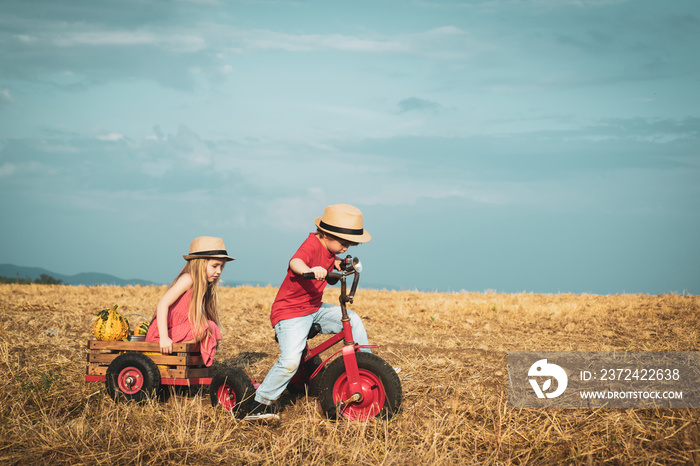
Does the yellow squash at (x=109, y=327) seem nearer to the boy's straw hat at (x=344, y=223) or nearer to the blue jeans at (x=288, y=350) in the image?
the blue jeans at (x=288, y=350)

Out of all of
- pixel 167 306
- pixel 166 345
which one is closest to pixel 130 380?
pixel 166 345

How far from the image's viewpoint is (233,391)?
18.4ft

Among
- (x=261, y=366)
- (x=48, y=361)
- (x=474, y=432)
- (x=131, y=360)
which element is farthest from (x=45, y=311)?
(x=474, y=432)

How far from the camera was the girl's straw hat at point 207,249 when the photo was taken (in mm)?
6066

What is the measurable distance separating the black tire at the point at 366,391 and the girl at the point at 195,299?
5.39 feet

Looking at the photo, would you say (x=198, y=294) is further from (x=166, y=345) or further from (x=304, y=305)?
(x=304, y=305)

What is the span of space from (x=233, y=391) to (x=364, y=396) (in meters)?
1.38

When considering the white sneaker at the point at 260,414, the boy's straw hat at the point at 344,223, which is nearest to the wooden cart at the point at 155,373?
the white sneaker at the point at 260,414

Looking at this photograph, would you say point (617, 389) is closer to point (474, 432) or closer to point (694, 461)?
point (694, 461)

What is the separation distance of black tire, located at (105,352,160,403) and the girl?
1.13 ft

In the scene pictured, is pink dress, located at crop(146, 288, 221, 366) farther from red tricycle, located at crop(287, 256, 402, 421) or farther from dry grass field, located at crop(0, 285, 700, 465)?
red tricycle, located at crop(287, 256, 402, 421)

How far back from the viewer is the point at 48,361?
809cm

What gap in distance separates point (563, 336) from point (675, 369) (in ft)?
12.5

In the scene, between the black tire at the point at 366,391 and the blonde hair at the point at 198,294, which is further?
the blonde hair at the point at 198,294
